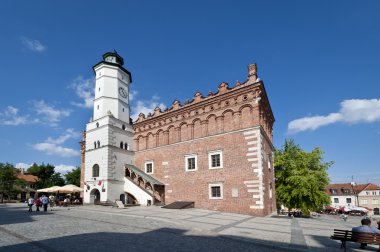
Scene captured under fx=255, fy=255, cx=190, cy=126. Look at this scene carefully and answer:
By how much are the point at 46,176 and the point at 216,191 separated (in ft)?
177

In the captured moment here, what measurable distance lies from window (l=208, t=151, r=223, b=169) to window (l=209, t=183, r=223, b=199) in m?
1.66

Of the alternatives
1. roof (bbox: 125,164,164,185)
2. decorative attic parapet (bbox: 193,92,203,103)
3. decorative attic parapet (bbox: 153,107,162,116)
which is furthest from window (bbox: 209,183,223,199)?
decorative attic parapet (bbox: 153,107,162,116)

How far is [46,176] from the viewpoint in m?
61.9

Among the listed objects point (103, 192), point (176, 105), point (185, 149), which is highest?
point (176, 105)

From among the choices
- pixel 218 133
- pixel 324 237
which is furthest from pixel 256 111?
pixel 324 237

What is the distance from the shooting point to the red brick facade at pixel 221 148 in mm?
21828

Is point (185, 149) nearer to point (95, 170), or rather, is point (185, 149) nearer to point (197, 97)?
point (197, 97)

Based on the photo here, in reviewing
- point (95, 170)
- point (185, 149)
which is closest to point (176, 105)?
point (185, 149)

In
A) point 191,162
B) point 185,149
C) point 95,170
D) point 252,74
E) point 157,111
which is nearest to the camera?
point 252,74

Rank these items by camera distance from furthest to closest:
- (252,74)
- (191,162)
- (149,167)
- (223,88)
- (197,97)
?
(149,167)
(197,97)
(191,162)
(223,88)
(252,74)

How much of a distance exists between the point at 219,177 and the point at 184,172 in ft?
14.2

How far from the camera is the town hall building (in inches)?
880

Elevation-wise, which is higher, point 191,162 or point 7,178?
point 191,162

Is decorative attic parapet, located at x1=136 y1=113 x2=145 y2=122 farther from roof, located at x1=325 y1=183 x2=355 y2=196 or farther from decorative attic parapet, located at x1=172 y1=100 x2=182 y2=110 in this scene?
roof, located at x1=325 y1=183 x2=355 y2=196
